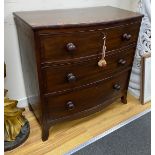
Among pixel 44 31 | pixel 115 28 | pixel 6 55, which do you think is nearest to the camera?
pixel 44 31

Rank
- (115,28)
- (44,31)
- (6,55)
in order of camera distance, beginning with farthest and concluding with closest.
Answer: (6,55) → (115,28) → (44,31)

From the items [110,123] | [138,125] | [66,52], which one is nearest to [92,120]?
[110,123]

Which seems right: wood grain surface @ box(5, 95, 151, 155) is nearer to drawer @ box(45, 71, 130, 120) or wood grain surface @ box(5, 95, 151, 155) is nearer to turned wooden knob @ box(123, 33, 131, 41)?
drawer @ box(45, 71, 130, 120)

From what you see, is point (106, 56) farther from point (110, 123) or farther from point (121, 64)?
point (110, 123)

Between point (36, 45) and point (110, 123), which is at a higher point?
point (36, 45)

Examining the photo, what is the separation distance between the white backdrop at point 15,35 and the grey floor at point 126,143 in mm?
705

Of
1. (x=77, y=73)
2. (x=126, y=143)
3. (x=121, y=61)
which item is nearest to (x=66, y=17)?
(x=77, y=73)

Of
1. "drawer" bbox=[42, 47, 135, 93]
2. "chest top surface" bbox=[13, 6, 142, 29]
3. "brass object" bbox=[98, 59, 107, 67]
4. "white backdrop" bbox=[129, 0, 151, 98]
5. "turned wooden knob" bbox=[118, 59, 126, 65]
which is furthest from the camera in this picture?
"white backdrop" bbox=[129, 0, 151, 98]

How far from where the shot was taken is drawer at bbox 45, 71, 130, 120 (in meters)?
1.43

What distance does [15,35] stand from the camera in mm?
1568

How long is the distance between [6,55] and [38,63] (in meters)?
0.47

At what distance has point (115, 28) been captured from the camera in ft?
4.61

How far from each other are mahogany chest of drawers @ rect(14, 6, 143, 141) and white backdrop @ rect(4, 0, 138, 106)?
0.24ft

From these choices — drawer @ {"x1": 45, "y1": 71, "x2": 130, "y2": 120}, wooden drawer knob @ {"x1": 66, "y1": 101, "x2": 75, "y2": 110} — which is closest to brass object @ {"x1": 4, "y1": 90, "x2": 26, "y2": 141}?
drawer @ {"x1": 45, "y1": 71, "x2": 130, "y2": 120}
